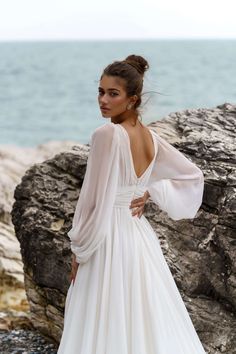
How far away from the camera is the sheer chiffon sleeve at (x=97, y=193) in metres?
3.92

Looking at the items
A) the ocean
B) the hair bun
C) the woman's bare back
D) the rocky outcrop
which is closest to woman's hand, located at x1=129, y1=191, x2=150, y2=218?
the woman's bare back

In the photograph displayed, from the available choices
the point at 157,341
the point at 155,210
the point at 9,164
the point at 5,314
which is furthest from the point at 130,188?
the point at 9,164

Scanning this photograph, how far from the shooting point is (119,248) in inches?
162

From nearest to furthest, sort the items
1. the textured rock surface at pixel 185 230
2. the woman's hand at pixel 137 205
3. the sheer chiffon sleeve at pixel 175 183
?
the woman's hand at pixel 137 205 → the sheer chiffon sleeve at pixel 175 183 → the textured rock surface at pixel 185 230

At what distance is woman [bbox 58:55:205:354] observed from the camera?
3.99 m

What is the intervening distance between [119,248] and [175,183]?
0.76 meters

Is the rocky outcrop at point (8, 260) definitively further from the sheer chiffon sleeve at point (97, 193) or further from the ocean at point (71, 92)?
the ocean at point (71, 92)

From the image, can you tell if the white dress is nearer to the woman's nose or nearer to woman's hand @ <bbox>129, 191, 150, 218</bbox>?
woman's hand @ <bbox>129, 191, 150, 218</bbox>

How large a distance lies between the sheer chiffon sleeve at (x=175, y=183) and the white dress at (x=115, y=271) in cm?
28

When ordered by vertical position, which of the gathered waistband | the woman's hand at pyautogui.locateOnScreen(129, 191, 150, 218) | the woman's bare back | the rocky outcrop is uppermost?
the woman's bare back

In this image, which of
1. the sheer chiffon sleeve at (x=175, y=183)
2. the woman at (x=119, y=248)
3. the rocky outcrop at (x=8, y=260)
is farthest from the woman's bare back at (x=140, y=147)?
the rocky outcrop at (x=8, y=260)

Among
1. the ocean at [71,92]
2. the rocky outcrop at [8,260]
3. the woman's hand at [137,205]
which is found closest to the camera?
the woman's hand at [137,205]

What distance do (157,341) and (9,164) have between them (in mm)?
7890

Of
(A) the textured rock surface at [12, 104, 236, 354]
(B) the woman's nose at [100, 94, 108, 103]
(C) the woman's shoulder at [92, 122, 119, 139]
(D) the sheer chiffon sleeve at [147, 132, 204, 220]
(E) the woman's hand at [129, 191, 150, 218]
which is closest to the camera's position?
(C) the woman's shoulder at [92, 122, 119, 139]
